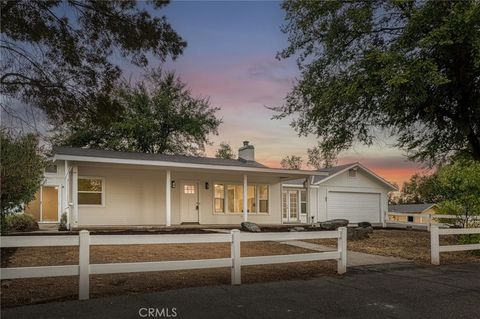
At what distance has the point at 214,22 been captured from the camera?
12.1 m

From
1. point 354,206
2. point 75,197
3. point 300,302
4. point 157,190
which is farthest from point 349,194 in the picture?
point 300,302

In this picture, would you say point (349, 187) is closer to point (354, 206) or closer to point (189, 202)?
point (354, 206)

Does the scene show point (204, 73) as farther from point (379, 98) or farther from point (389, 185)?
point (389, 185)

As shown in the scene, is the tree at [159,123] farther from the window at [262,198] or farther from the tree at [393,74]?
the tree at [393,74]

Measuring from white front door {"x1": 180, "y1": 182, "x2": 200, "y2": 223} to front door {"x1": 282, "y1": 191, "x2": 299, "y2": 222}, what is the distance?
9.72m

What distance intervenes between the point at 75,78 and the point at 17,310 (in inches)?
209

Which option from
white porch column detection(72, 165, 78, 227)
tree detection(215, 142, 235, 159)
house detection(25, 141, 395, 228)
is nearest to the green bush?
house detection(25, 141, 395, 228)

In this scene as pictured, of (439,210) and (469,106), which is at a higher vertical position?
(469,106)

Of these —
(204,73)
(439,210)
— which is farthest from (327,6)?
(439,210)

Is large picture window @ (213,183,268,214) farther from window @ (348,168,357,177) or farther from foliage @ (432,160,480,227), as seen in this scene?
foliage @ (432,160,480,227)

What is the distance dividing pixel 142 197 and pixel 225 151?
31.7 metres

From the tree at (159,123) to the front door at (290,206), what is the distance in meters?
10.4

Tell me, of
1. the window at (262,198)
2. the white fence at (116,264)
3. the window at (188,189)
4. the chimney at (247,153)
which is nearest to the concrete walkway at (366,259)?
the white fence at (116,264)

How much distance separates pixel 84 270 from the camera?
649 centimetres
